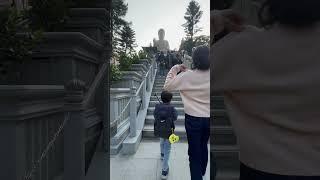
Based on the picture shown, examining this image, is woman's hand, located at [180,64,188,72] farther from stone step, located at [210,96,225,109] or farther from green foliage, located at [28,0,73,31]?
green foliage, located at [28,0,73,31]

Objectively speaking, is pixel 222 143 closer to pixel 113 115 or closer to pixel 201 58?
pixel 201 58

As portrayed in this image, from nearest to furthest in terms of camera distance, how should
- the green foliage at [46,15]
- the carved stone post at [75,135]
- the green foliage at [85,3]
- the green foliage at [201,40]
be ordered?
the green foliage at [201,40]
the green foliage at [85,3]
the carved stone post at [75,135]
the green foliage at [46,15]

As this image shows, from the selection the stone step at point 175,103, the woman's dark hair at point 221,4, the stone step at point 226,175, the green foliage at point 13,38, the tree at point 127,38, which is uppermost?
the green foliage at point 13,38

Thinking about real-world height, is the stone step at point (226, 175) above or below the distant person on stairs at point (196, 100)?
below

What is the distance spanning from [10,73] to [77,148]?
0.91 m

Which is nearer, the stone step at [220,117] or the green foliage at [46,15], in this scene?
the stone step at [220,117]

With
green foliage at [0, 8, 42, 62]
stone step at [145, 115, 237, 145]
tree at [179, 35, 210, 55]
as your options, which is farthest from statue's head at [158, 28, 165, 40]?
green foliage at [0, 8, 42, 62]

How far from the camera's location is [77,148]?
115 centimetres

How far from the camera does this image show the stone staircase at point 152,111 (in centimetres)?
87

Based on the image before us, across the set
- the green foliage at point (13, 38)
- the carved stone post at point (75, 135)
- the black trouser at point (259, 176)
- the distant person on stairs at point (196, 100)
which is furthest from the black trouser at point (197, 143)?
the green foliage at point (13, 38)

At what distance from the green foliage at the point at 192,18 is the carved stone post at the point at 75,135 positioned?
1.39 feet

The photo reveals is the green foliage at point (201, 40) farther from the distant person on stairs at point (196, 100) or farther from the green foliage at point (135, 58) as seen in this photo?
the green foliage at point (135, 58)

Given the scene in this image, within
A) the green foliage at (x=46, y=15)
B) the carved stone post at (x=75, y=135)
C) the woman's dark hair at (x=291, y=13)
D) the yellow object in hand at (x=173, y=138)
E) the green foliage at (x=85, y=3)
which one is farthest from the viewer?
the green foliage at (x=46, y=15)

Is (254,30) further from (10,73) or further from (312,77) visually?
(10,73)
